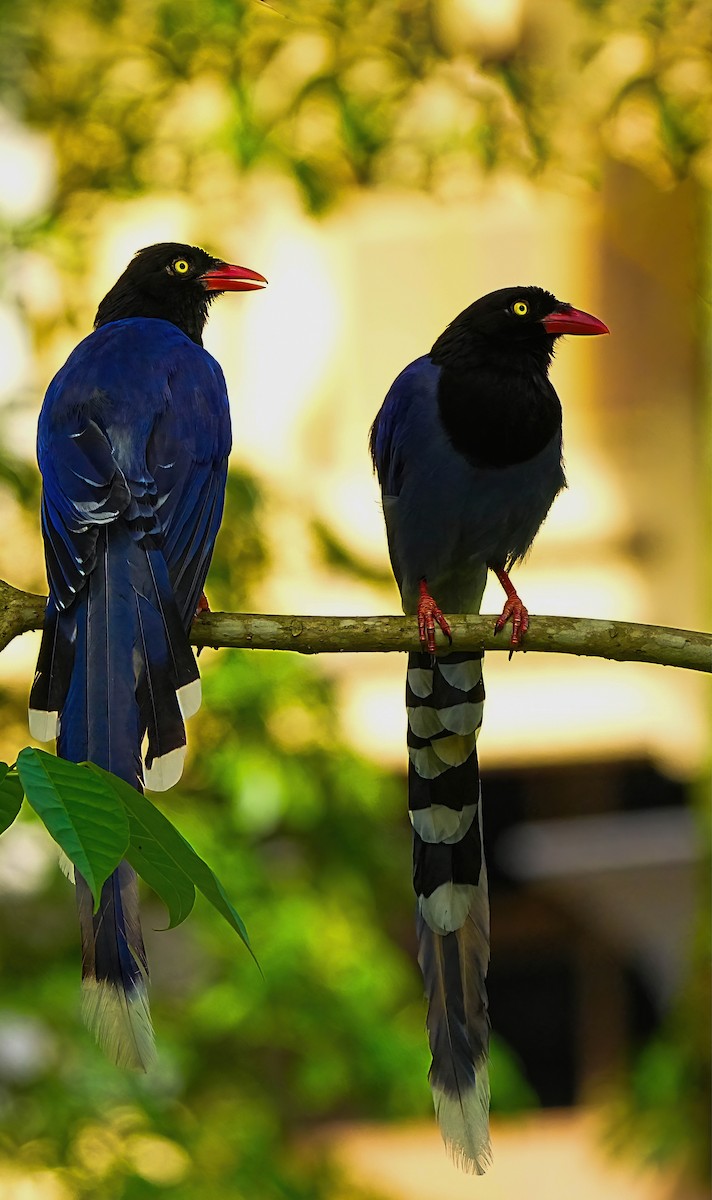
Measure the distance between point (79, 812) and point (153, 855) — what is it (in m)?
0.13

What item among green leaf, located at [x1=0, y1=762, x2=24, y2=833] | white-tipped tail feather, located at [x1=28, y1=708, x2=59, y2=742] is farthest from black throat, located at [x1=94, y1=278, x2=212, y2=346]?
green leaf, located at [x1=0, y1=762, x2=24, y2=833]

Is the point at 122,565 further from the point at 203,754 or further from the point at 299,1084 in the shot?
the point at 299,1084

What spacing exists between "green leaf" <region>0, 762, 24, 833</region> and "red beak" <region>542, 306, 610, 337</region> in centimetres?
142

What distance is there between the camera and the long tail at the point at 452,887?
2.05 metres

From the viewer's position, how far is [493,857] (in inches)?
370

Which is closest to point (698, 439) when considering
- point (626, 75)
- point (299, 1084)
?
point (626, 75)

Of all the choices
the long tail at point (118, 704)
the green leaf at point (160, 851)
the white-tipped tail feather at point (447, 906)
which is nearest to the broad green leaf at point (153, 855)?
the green leaf at point (160, 851)

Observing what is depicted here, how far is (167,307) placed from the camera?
110 inches

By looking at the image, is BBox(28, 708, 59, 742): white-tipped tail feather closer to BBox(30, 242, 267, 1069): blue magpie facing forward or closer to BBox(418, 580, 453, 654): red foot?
BBox(30, 242, 267, 1069): blue magpie facing forward

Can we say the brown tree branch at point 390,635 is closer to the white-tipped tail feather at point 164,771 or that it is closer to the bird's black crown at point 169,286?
the white-tipped tail feather at point 164,771

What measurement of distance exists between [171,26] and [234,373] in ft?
8.69

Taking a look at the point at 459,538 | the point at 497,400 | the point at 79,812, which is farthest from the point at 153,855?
the point at 459,538

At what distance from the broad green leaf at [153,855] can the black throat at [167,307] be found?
4.83 feet

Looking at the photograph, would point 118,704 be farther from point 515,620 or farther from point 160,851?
point 515,620
